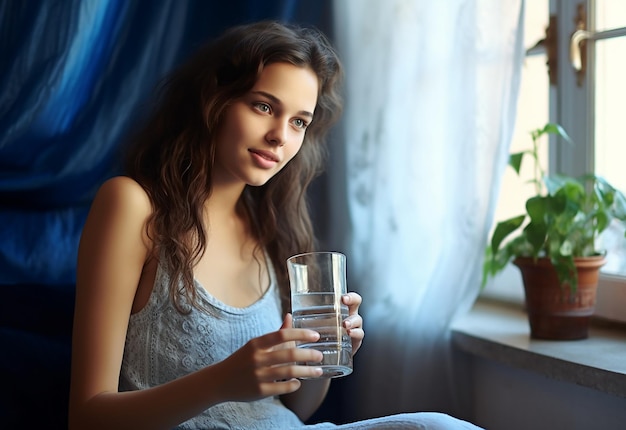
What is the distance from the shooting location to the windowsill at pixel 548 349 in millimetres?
1397

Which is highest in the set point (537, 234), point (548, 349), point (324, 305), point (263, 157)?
point (263, 157)

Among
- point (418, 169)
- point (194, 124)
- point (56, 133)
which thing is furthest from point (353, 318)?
point (56, 133)

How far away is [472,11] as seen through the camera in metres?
1.67

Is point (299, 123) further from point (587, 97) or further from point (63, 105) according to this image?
point (587, 97)

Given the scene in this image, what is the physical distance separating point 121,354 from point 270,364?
0.33 meters

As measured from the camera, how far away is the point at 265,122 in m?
1.36

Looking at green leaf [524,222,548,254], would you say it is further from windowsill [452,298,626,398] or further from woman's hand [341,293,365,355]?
woman's hand [341,293,365,355]

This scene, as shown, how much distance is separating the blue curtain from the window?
2.80ft

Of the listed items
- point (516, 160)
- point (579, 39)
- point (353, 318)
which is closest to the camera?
point (353, 318)

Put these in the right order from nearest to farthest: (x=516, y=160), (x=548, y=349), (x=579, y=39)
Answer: (x=548, y=349) < (x=516, y=160) < (x=579, y=39)

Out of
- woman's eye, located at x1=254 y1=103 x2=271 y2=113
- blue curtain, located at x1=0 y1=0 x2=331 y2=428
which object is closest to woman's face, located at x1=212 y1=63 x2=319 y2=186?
woman's eye, located at x1=254 y1=103 x2=271 y2=113

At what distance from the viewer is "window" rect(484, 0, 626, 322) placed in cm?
172

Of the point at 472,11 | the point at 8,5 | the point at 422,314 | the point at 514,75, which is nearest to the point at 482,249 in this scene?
the point at 422,314

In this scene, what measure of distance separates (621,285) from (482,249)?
298 millimetres
